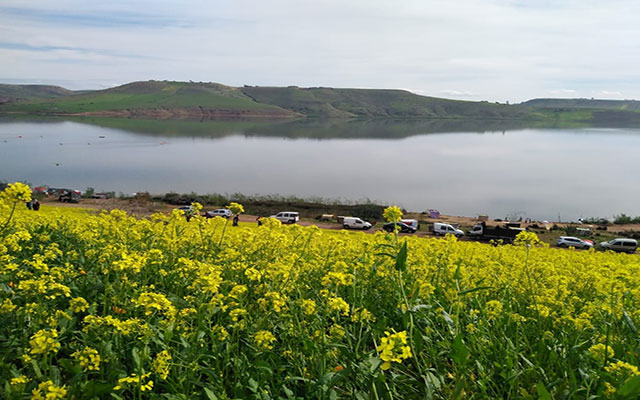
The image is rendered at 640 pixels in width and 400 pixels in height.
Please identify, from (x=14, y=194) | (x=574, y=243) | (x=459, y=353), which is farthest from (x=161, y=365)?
(x=574, y=243)

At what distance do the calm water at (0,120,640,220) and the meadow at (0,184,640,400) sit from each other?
1862 inches

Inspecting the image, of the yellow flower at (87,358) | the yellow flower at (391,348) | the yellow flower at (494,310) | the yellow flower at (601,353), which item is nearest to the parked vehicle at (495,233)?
the yellow flower at (494,310)

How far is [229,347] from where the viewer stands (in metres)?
3.55

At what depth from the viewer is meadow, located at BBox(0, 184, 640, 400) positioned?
3.09m

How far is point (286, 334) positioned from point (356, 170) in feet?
252

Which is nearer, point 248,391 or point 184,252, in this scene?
point 248,391

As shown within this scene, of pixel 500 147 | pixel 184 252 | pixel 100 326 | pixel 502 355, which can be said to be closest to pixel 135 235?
pixel 184 252

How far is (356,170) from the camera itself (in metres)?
80.1

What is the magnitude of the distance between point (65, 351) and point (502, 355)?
12.9 feet

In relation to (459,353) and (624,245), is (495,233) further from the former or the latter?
(459,353)

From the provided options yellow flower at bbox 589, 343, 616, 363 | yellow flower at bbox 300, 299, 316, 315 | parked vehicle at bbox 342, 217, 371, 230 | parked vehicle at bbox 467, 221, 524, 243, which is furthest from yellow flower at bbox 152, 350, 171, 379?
parked vehicle at bbox 342, 217, 371, 230

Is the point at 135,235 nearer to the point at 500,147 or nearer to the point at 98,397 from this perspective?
the point at 98,397

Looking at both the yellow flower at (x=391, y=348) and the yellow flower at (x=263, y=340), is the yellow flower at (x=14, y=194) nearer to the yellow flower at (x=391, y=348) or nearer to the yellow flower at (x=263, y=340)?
the yellow flower at (x=263, y=340)

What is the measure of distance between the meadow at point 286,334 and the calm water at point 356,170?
47.3 m
